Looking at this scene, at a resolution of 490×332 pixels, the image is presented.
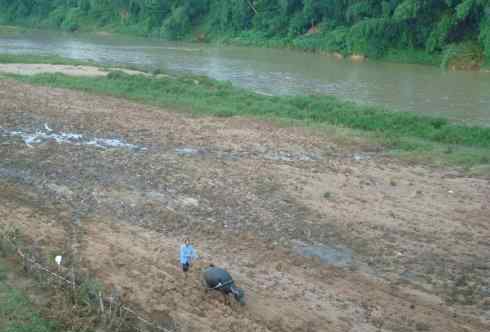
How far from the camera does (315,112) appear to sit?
2067 cm

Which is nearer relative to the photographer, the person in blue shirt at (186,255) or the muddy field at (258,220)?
the muddy field at (258,220)

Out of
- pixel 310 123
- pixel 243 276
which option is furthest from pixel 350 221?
pixel 310 123

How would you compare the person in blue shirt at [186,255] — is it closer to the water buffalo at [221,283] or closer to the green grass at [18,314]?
the water buffalo at [221,283]

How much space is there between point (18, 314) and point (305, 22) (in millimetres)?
42284

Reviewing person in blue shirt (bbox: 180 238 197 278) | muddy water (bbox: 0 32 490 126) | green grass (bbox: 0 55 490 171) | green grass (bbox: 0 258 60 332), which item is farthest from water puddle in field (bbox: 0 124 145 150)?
muddy water (bbox: 0 32 490 126)

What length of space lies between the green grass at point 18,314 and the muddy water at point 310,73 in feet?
55.9

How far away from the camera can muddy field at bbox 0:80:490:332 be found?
850cm

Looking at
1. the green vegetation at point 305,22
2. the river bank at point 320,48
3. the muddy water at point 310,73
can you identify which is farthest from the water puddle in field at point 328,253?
the green vegetation at point 305,22

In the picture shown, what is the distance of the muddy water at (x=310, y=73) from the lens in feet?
80.8

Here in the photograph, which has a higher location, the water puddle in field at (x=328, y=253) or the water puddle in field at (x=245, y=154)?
the water puddle in field at (x=245, y=154)

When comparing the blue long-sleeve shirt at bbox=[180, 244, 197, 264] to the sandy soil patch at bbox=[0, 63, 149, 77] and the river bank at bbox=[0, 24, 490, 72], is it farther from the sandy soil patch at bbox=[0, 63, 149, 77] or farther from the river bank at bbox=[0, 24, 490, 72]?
the river bank at bbox=[0, 24, 490, 72]

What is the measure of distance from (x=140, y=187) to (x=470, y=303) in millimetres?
7130

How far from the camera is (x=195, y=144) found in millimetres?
16375

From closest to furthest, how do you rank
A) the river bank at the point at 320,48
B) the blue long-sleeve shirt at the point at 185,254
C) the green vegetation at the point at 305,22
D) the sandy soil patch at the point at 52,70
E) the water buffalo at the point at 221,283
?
the water buffalo at the point at 221,283, the blue long-sleeve shirt at the point at 185,254, the sandy soil patch at the point at 52,70, the river bank at the point at 320,48, the green vegetation at the point at 305,22
